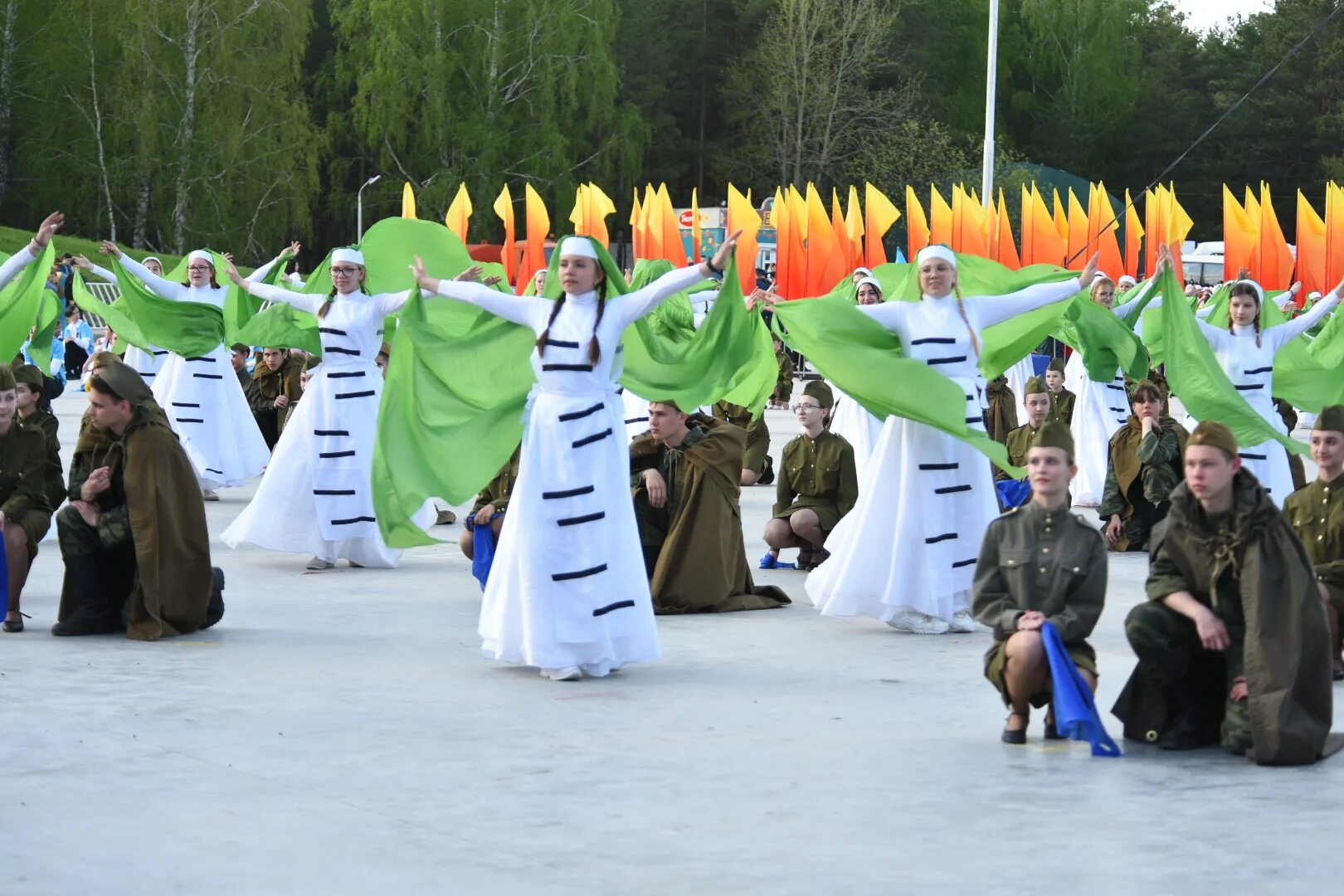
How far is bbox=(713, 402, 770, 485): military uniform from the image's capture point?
16547mm

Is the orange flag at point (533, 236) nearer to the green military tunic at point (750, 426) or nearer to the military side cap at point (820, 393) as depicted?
the green military tunic at point (750, 426)

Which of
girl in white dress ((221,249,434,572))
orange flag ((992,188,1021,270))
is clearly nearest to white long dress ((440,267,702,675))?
girl in white dress ((221,249,434,572))

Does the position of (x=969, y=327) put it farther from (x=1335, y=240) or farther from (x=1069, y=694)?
(x=1335, y=240)

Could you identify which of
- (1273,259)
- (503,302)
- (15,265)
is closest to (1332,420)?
(503,302)

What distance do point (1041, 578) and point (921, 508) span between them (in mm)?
3024

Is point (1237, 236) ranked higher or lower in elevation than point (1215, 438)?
higher

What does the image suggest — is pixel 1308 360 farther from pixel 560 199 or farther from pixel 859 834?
pixel 560 199

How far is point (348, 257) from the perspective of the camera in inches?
492

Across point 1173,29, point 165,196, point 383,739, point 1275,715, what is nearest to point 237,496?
point 383,739

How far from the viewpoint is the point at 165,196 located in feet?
182

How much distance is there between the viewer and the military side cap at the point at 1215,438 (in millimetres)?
6832

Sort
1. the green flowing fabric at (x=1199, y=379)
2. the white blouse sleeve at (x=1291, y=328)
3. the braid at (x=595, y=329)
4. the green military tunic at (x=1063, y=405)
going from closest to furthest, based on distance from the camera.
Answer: the braid at (x=595, y=329) → the green flowing fabric at (x=1199, y=379) → the white blouse sleeve at (x=1291, y=328) → the green military tunic at (x=1063, y=405)

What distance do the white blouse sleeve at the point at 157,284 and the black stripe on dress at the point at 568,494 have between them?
7692 millimetres

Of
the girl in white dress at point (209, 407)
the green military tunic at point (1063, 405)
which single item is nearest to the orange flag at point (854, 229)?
the green military tunic at point (1063, 405)
